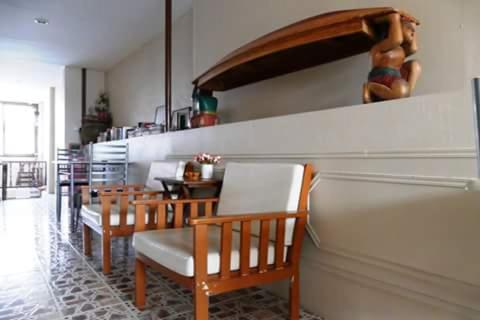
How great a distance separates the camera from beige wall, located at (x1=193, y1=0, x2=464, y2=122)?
195 cm

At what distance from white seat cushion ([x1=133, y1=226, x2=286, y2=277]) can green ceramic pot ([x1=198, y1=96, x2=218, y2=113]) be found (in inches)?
60.6

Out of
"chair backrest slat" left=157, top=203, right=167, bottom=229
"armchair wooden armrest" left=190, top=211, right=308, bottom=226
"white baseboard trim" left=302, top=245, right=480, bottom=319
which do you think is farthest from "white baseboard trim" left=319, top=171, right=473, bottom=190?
"chair backrest slat" left=157, top=203, right=167, bottom=229

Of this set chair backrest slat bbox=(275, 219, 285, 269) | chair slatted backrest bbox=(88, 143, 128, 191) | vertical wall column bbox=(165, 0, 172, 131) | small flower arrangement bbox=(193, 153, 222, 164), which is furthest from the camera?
chair slatted backrest bbox=(88, 143, 128, 191)

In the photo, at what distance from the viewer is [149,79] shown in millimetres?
5930

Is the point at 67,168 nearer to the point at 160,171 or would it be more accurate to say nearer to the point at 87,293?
the point at 160,171

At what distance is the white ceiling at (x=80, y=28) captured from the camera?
15.3 feet

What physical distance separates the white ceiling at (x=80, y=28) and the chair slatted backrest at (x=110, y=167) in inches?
73.6

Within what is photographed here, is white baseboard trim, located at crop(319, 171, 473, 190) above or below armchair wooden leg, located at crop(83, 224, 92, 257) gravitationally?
above

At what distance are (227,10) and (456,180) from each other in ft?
9.43

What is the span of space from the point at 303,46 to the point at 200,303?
1650 mm

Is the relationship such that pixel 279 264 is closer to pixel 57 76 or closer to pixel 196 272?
pixel 196 272

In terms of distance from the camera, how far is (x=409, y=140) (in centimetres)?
150

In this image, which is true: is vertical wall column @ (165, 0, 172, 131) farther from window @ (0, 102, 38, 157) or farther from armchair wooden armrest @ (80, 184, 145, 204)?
window @ (0, 102, 38, 157)

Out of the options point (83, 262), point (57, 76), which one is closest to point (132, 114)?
point (57, 76)
